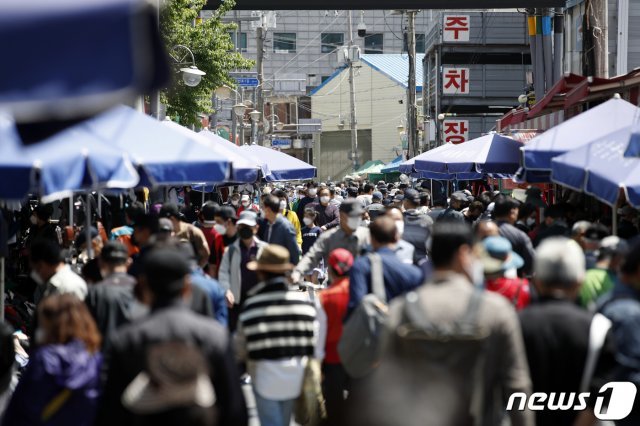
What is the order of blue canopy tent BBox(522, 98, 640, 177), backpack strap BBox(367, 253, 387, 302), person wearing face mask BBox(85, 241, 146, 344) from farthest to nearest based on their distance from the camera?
blue canopy tent BBox(522, 98, 640, 177), backpack strap BBox(367, 253, 387, 302), person wearing face mask BBox(85, 241, 146, 344)

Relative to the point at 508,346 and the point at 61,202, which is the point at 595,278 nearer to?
the point at 508,346

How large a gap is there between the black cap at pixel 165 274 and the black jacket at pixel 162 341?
0.09 meters

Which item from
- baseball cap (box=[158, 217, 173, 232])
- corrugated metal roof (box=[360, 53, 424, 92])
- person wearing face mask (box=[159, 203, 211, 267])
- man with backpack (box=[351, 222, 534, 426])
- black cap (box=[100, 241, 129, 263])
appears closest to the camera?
man with backpack (box=[351, 222, 534, 426])

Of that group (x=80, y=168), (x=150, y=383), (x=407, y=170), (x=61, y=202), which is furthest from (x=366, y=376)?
(x=407, y=170)

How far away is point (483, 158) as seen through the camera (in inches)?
640

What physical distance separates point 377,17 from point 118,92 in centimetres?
7197

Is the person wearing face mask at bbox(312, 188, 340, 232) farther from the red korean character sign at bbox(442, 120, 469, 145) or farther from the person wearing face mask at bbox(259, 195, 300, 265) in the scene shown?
the red korean character sign at bbox(442, 120, 469, 145)

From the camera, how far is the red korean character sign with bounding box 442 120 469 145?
40312mm

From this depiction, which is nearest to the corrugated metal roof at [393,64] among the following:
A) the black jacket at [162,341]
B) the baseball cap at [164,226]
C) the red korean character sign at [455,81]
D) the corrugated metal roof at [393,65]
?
the corrugated metal roof at [393,65]

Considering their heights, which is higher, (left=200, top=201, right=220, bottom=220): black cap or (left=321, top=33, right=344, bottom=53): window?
(left=321, top=33, right=344, bottom=53): window

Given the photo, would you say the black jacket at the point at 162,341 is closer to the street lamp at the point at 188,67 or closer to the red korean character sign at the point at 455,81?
the street lamp at the point at 188,67

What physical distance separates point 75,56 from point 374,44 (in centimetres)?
7415

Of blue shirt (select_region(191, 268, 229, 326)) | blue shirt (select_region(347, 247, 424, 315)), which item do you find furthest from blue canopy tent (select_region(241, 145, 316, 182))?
blue shirt (select_region(347, 247, 424, 315))

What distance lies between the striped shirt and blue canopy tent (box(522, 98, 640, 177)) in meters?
5.46
